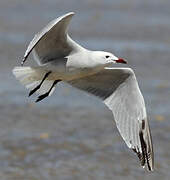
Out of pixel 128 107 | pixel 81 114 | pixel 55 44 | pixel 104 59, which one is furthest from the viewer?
pixel 81 114

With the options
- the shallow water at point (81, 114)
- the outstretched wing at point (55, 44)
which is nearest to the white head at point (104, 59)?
the outstretched wing at point (55, 44)

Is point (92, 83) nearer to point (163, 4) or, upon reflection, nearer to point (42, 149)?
point (42, 149)

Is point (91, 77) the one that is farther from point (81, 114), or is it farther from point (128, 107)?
point (81, 114)

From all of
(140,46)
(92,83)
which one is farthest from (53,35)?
(140,46)

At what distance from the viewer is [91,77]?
7098 millimetres

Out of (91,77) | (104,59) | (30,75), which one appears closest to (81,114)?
(91,77)

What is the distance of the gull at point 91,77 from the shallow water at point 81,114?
1736mm

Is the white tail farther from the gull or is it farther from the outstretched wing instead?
the outstretched wing

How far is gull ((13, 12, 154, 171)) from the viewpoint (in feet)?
20.9

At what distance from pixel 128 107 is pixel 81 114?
3490 mm

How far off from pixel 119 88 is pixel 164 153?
2447 millimetres

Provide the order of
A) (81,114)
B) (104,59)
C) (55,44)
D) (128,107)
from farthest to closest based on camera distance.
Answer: (81,114) → (128,107) → (55,44) → (104,59)

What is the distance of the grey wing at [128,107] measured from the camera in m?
6.96

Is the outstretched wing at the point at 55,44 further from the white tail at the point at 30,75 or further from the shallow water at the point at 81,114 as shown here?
the shallow water at the point at 81,114
